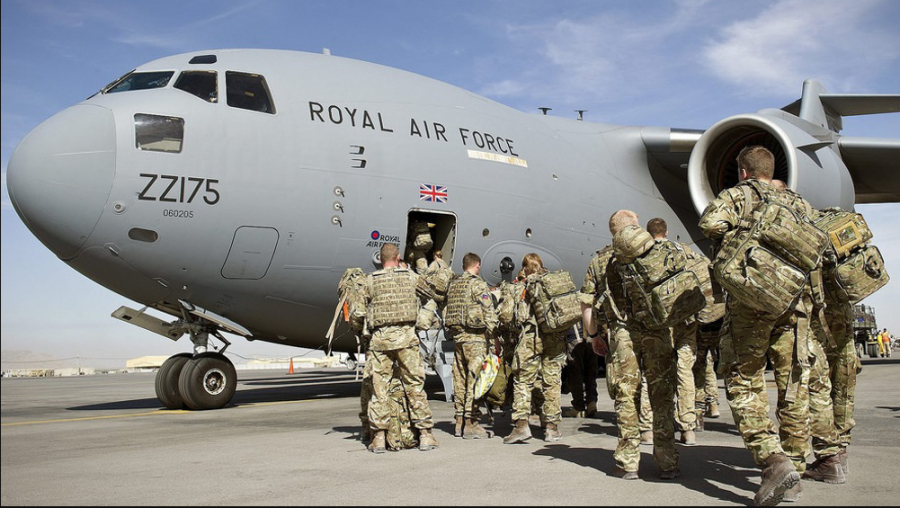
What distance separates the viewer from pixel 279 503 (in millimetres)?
4008

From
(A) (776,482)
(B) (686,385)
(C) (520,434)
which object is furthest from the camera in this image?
(C) (520,434)

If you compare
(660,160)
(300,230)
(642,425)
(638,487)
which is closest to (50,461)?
(300,230)

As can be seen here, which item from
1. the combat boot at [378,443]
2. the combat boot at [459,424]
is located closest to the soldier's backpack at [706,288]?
the combat boot at [459,424]

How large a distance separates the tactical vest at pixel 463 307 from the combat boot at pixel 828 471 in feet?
10.5

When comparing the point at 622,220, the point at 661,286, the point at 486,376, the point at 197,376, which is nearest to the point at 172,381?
the point at 197,376

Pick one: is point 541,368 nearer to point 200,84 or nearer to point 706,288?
point 706,288

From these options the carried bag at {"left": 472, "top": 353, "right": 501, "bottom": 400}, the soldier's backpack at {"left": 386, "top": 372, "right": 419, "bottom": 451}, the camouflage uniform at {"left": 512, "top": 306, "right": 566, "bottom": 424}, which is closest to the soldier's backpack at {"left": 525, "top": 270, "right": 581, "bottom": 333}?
the camouflage uniform at {"left": 512, "top": 306, "right": 566, "bottom": 424}

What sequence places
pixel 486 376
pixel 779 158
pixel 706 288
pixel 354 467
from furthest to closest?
pixel 779 158 → pixel 486 376 → pixel 706 288 → pixel 354 467

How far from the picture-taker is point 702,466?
5.14 meters

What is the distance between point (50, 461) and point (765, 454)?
17.1 feet

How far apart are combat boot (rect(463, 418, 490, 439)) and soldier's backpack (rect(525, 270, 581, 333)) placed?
1130 mm

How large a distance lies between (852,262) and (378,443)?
152 inches

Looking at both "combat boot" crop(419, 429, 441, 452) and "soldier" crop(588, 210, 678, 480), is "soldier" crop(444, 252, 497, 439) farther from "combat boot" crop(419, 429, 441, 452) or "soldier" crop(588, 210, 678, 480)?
"soldier" crop(588, 210, 678, 480)

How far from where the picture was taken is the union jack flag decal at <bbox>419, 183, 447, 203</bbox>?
9648mm
